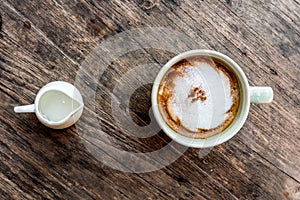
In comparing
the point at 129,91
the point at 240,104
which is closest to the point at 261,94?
the point at 240,104

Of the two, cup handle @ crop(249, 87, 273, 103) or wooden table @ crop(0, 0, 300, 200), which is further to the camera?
wooden table @ crop(0, 0, 300, 200)

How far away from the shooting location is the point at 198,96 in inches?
54.1

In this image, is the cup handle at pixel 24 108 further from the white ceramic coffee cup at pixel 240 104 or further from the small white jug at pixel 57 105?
the white ceramic coffee cup at pixel 240 104

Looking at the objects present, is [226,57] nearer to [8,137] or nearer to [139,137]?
[139,137]

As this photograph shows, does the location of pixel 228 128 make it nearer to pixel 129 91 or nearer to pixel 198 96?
pixel 198 96

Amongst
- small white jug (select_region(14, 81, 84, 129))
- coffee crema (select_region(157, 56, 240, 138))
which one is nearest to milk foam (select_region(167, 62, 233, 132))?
coffee crema (select_region(157, 56, 240, 138))

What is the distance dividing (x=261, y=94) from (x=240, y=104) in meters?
0.07

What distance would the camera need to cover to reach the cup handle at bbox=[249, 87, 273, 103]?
1.32 m

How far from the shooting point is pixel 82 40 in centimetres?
144

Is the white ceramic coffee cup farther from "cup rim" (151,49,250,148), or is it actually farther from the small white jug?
the small white jug

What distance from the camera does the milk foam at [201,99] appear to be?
1.38 m

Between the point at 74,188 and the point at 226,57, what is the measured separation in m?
0.49

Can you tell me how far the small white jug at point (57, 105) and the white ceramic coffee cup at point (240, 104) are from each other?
187 millimetres

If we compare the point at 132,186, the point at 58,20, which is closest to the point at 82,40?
the point at 58,20
